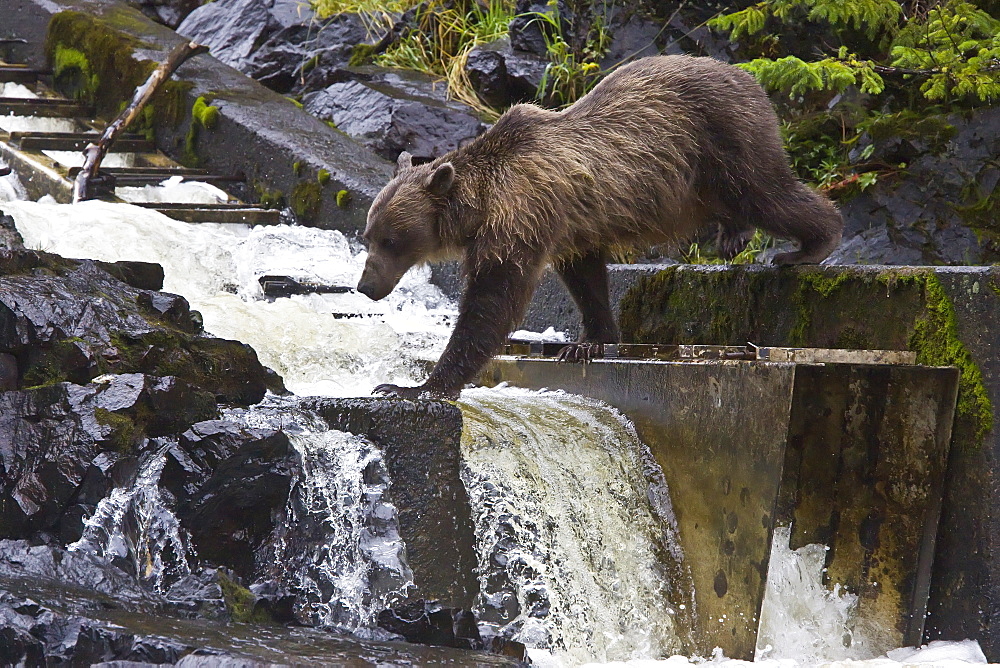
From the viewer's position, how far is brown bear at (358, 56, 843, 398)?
4.66m

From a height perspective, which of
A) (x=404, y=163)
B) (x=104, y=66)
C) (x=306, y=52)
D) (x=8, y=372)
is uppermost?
(x=306, y=52)

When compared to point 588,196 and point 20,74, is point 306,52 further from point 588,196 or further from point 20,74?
point 588,196

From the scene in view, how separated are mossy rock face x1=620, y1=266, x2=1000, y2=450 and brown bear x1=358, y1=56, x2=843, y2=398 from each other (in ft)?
0.77

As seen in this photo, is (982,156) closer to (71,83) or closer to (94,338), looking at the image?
(94,338)

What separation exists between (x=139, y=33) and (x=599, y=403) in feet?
23.9

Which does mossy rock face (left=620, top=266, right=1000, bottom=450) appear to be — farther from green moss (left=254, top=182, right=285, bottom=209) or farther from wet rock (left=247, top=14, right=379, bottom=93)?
wet rock (left=247, top=14, right=379, bottom=93)

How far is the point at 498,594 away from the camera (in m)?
4.15

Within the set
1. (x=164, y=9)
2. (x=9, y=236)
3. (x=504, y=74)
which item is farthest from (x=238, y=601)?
(x=164, y=9)

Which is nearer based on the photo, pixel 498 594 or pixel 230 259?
pixel 498 594

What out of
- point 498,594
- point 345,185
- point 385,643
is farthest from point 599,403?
point 345,185

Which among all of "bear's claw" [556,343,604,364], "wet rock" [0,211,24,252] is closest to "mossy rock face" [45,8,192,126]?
"wet rock" [0,211,24,252]

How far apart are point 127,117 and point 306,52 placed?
3212 mm

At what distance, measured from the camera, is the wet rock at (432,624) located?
3791mm

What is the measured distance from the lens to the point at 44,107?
31.9ft
